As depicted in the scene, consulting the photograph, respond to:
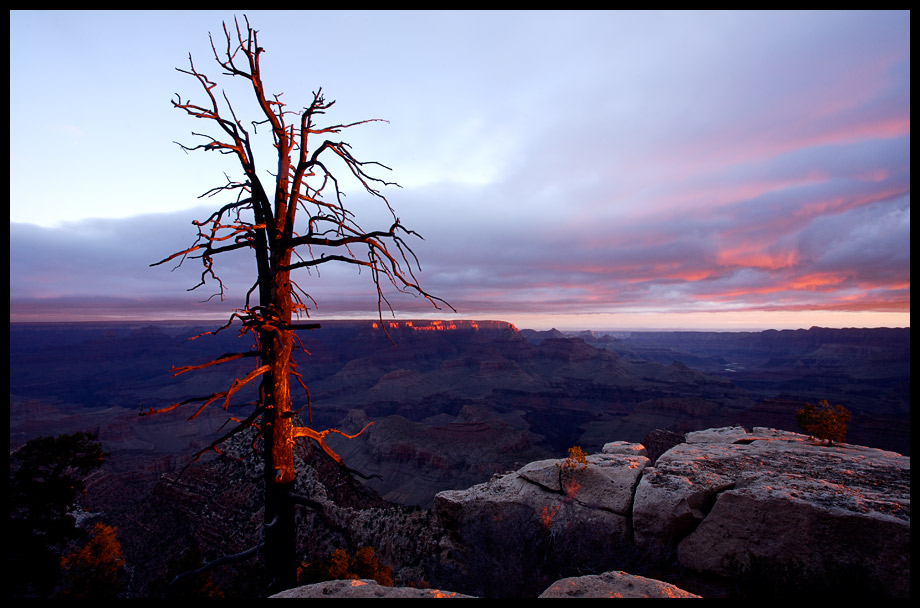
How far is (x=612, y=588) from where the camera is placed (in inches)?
151

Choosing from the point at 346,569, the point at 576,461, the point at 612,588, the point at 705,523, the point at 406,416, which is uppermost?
the point at 612,588

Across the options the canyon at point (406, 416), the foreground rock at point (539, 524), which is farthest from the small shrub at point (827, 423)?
the canyon at point (406, 416)

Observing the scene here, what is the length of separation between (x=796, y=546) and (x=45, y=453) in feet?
53.6

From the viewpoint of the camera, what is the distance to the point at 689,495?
739cm

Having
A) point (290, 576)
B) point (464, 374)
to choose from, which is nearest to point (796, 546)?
point (290, 576)

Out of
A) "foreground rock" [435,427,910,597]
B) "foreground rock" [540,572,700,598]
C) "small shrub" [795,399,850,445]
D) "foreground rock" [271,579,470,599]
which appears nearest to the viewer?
"foreground rock" [271,579,470,599]

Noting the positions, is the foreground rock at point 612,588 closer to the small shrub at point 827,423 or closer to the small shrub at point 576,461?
the small shrub at point 576,461

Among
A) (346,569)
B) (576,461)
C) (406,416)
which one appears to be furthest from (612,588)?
(406,416)

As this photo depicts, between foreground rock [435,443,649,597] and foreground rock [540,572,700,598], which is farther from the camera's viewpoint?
foreground rock [435,443,649,597]

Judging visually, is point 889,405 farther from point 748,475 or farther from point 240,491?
point 240,491

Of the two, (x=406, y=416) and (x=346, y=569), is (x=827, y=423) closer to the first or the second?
(x=346, y=569)

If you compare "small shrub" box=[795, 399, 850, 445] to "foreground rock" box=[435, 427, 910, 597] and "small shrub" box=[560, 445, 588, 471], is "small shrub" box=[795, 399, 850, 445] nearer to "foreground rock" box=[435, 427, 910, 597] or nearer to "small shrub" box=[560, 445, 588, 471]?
"foreground rock" box=[435, 427, 910, 597]

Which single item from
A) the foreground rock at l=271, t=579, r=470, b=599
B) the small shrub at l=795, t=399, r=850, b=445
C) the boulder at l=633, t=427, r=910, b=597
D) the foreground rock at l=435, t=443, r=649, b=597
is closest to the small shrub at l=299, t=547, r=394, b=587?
the foreground rock at l=435, t=443, r=649, b=597

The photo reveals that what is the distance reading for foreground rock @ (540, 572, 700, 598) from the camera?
363cm
